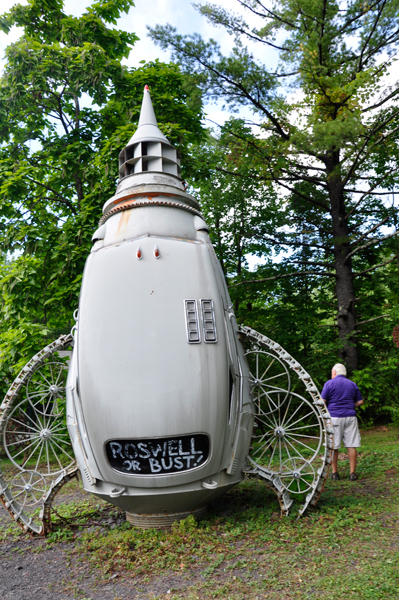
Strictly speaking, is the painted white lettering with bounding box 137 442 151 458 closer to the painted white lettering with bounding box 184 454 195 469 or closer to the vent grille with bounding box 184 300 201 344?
the painted white lettering with bounding box 184 454 195 469

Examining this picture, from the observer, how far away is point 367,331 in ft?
43.6

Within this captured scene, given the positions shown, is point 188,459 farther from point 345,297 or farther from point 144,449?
point 345,297

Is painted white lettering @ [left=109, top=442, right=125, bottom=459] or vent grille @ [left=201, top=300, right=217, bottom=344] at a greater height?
vent grille @ [left=201, top=300, right=217, bottom=344]

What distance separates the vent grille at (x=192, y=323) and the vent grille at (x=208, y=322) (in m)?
0.10

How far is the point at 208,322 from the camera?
18.7ft

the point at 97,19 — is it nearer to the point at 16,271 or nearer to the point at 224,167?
the point at 224,167

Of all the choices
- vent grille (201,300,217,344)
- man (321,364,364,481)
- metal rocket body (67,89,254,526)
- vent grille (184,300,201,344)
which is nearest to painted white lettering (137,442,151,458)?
metal rocket body (67,89,254,526)

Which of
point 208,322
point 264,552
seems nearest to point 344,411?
point 264,552

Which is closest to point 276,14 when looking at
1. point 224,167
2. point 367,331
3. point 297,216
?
point 224,167

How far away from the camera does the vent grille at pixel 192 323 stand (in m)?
5.55

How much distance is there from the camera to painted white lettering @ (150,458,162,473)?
5.28 m

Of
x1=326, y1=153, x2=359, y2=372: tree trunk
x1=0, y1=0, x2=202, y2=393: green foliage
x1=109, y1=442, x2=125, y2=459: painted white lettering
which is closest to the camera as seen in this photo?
x1=109, y1=442, x2=125, y2=459: painted white lettering

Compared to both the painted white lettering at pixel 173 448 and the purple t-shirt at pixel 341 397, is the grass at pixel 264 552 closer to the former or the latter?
the painted white lettering at pixel 173 448

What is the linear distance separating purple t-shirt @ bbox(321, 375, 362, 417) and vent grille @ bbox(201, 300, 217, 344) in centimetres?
294
